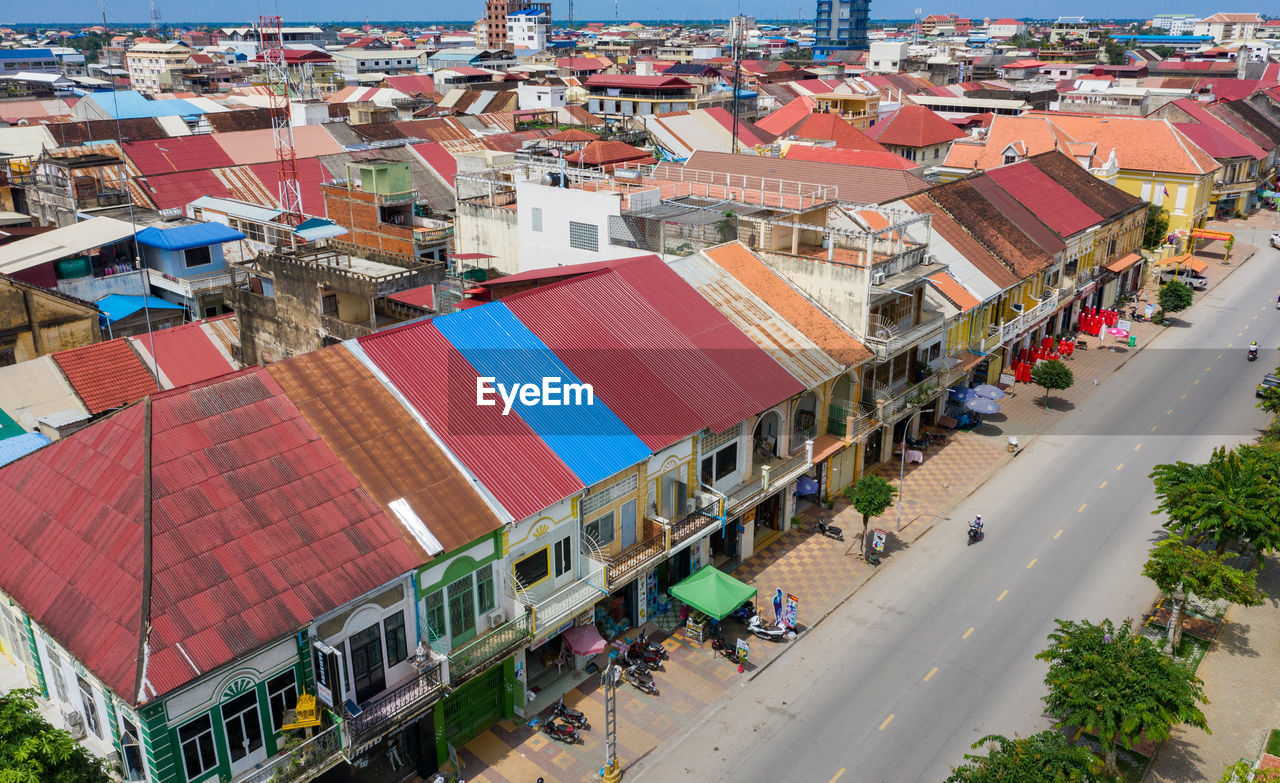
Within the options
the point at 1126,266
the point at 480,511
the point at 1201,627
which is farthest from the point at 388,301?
the point at 1126,266

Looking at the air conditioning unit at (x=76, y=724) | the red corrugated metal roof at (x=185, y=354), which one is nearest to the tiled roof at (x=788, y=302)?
the red corrugated metal roof at (x=185, y=354)

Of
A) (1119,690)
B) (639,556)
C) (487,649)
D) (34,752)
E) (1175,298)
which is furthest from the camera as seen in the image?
A: (1175,298)

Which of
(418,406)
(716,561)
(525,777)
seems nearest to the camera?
(525,777)

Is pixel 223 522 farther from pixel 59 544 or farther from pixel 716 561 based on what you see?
pixel 716 561

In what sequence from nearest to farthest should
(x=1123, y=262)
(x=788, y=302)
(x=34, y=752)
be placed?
1. (x=34, y=752)
2. (x=788, y=302)
3. (x=1123, y=262)

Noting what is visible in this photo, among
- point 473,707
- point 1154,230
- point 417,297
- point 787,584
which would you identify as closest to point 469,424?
point 473,707

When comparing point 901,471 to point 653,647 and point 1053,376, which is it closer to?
point 1053,376
